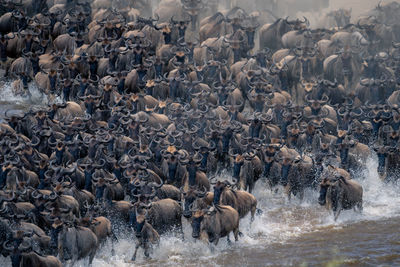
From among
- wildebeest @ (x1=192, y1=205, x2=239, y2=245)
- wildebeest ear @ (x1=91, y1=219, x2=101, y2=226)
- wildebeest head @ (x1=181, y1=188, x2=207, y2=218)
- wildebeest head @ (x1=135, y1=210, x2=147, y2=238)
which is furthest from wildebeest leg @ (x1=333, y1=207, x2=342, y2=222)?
wildebeest ear @ (x1=91, y1=219, x2=101, y2=226)

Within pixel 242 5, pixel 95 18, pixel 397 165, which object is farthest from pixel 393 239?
pixel 242 5

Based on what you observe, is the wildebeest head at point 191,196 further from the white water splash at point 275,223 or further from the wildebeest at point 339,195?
the wildebeest at point 339,195

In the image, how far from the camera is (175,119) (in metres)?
29.3

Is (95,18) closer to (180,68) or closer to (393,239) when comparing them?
(180,68)

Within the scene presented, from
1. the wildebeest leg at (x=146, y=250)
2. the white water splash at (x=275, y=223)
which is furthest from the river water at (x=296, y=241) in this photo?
the wildebeest leg at (x=146, y=250)

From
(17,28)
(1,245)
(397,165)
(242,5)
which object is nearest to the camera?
(1,245)

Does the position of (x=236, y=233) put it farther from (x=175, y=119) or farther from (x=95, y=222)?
(x=175, y=119)

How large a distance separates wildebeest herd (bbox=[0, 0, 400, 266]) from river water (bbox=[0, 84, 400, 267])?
0.36 metres

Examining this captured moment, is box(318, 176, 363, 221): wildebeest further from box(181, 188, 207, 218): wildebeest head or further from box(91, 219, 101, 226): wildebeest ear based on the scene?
box(91, 219, 101, 226): wildebeest ear

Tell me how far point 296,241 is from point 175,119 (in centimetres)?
660

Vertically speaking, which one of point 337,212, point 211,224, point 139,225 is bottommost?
point 337,212

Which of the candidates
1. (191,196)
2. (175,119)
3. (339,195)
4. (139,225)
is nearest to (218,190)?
(191,196)

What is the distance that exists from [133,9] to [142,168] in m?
15.7

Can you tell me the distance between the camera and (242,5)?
1732 inches
